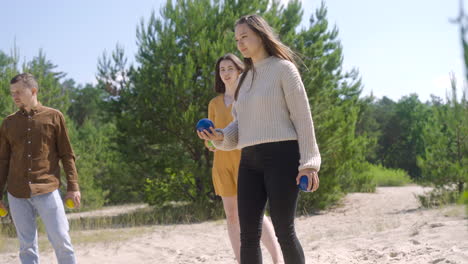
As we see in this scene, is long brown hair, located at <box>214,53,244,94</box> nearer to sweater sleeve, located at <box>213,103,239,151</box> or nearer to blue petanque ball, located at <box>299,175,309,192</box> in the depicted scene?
sweater sleeve, located at <box>213,103,239,151</box>

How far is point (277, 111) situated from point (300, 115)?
0.13 meters

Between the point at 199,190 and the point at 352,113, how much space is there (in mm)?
4334

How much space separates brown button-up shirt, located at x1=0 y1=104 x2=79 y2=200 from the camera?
321 centimetres

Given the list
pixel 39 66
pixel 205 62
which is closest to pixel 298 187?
pixel 205 62

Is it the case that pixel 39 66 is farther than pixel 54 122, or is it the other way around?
pixel 39 66

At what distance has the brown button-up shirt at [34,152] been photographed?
126 inches

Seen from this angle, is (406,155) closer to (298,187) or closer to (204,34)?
(204,34)

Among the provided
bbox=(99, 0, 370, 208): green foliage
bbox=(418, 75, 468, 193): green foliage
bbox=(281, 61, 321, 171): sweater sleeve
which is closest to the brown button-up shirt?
bbox=(281, 61, 321, 171): sweater sleeve

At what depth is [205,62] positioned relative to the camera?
9.70m

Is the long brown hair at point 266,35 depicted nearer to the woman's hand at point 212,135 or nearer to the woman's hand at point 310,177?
the woman's hand at point 212,135

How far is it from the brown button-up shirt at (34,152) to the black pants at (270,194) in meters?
1.50

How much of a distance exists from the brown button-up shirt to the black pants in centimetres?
150

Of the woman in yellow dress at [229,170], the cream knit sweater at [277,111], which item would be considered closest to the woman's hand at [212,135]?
the cream knit sweater at [277,111]

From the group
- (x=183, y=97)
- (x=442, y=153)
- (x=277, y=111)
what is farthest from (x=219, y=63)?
(x=442, y=153)
